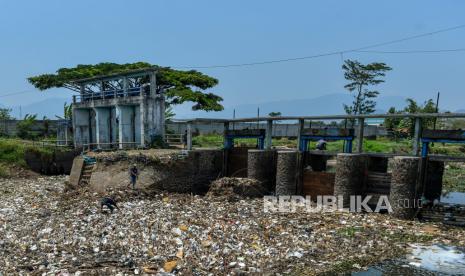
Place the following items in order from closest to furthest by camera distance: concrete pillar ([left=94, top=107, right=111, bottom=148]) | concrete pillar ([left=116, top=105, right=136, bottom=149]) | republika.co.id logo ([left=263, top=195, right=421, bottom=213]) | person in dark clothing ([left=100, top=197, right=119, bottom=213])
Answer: republika.co.id logo ([left=263, top=195, right=421, bottom=213]) < person in dark clothing ([left=100, top=197, right=119, bottom=213]) < concrete pillar ([left=116, top=105, right=136, bottom=149]) < concrete pillar ([left=94, top=107, right=111, bottom=148])

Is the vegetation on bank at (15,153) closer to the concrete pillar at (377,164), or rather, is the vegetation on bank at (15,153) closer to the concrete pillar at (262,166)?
the concrete pillar at (262,166)

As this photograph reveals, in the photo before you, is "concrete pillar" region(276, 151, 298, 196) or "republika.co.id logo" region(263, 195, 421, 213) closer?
"republika.co.id logo" region(263, 195, 421, 213)

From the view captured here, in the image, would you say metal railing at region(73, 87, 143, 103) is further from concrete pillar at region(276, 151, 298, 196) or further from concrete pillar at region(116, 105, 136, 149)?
concrete pillar at region(276, 151, 298, 196)

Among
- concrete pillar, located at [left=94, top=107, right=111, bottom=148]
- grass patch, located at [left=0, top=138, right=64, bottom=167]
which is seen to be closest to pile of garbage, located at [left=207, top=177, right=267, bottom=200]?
concrete pillar, located at [left=94, top=107, right=111, bottom=148]

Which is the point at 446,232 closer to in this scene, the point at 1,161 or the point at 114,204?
the point at 114,204

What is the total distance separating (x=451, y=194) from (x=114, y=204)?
63.5 ft

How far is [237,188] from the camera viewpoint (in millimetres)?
19656

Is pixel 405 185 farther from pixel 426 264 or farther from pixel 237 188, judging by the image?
pixel 237 188

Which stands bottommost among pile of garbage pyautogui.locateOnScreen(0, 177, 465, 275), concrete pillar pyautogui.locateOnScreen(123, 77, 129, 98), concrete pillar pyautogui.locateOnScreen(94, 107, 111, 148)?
pile of garbage pyautogui.locateOnScreen(0, 177, 465, 275)

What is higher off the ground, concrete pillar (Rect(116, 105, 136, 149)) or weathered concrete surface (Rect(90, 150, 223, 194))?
concrete pillar (Rect(116, 105, 136, 149))

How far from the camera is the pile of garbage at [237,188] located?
64.1ft

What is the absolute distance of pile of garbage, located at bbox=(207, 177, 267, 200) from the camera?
1955 cm

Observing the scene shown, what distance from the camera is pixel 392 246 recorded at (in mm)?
12656

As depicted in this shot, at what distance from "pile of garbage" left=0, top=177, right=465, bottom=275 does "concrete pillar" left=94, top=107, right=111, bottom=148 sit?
13.9 m
